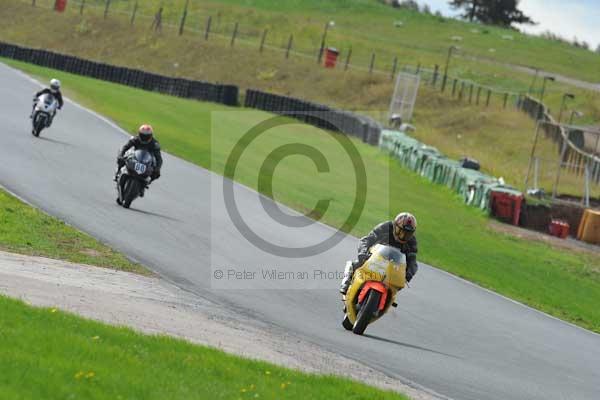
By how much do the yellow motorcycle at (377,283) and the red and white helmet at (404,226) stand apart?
21 centimetres

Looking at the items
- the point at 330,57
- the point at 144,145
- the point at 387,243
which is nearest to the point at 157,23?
the point at 330,57

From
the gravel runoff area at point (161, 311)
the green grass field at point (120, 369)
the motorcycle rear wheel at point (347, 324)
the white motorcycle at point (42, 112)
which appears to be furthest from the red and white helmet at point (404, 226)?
the white motorcycle at point (42, 112)

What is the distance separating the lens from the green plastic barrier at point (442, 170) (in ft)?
104

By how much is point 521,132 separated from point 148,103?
52.4ft

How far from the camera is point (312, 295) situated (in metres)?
15.7

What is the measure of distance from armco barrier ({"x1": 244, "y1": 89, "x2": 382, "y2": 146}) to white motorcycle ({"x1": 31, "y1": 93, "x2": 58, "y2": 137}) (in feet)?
68.5

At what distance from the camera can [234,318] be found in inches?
497

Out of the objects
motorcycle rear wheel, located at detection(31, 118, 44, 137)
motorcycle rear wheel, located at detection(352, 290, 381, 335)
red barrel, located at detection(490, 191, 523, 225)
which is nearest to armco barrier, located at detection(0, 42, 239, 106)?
red barrel, located at detection(490, 191, 523, 225)

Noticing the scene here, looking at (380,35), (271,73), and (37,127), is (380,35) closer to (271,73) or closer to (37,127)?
(271,73)

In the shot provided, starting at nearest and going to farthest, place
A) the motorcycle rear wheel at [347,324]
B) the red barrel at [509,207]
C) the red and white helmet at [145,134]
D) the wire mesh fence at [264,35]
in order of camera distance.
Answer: the motorcycle rear wheel at [347,324] → the red and white helmet at [145,134] → the red barrel at [509,207] → the wire mesh fence at [264,35]

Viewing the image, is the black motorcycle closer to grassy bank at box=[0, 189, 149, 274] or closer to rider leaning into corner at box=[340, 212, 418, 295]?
grassy bank at box=[0, 189, 149, 274]

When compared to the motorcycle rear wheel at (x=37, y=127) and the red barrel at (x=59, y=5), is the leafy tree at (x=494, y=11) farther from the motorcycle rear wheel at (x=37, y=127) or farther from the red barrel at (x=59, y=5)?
the motorcycle rear wheel at (x=37, y=127)

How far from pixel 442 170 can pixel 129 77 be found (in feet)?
75.5

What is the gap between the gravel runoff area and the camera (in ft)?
34.6
